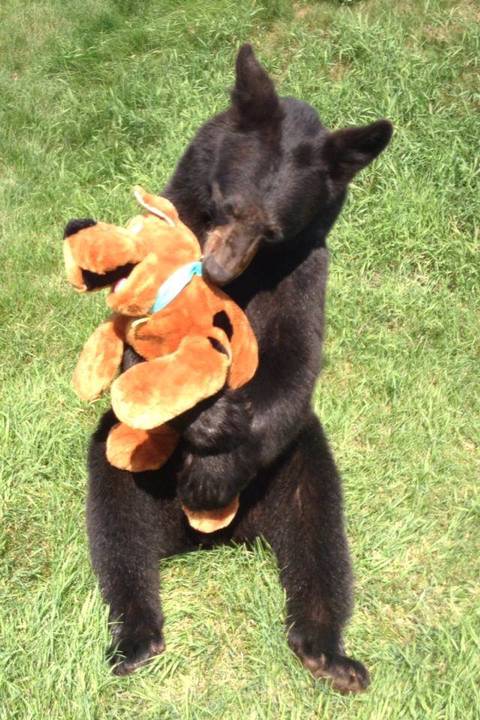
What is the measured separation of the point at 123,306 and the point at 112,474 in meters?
1.04

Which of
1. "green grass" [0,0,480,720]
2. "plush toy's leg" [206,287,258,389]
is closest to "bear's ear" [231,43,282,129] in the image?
"plush toy's leg" [206,287,258,389]

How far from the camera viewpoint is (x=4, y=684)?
11.4 feet

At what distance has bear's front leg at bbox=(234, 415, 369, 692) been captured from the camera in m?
3.78

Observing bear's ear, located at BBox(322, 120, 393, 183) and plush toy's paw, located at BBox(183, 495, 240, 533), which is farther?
plush toy's paw, located at BBox(183, 495, 240, 533)

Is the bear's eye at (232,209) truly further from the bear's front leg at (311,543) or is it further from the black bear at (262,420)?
the bear's front leg at (311,543)

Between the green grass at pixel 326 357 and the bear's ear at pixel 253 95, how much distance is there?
6.25 ft

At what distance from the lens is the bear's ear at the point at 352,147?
361cm

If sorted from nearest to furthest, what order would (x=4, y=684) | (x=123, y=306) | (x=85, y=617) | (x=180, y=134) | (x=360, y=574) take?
(x=123, y=306)
(x=4, y=684)
(x=85, y=617)
(x=360, y=574)
(x=180, y=134)

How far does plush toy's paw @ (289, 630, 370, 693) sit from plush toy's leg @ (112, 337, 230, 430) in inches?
49.7

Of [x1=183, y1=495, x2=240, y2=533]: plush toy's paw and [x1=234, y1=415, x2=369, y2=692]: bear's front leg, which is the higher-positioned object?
[x1=183, y1=495, x2=240, y2=533]: plush toy's paw

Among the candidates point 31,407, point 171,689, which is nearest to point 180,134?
point 31,407

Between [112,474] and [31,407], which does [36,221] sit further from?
[112,474]

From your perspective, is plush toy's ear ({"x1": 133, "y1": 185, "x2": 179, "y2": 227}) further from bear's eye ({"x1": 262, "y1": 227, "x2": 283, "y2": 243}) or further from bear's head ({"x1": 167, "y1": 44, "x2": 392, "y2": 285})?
bear's eye ({"x1": 262, "y1": 227, "x2": 283, "y2": 243})

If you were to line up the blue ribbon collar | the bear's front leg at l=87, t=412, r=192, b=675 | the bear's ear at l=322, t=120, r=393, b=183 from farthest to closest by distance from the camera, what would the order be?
the bear's front leg at l=87, t=412, r=192, b=675
the bear's ear at l=322, t=120, r=393, b=183
the blue ribbon collar
